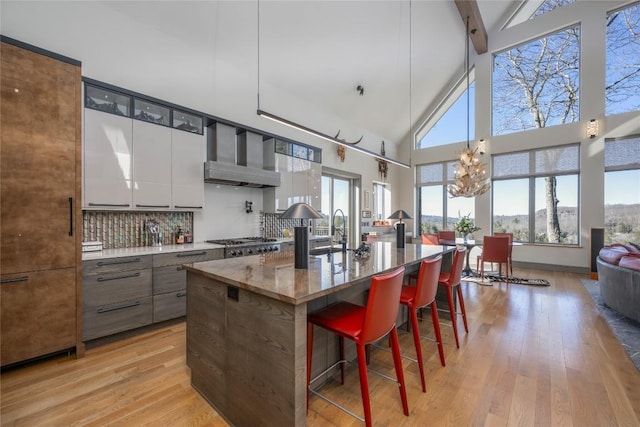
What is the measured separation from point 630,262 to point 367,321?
378 centimetres

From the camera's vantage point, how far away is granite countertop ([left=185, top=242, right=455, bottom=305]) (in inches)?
57.7

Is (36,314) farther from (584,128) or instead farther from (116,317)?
(584,128)

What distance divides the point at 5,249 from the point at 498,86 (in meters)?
9.21

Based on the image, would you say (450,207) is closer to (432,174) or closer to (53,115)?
(432,174)

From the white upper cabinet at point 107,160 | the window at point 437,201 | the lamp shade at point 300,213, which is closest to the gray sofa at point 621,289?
the lamp shade at point 300,213

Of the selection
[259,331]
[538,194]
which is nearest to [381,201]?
[538,194]

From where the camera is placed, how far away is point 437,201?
8273mm

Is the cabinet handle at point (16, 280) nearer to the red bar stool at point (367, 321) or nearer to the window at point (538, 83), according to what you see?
the red bar stool at point (367, 321)

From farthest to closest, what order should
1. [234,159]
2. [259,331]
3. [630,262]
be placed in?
[234,159], [630,262], [259,331]

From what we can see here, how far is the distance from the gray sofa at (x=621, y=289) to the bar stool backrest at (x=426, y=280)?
8.98ft

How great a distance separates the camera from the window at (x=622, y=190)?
220 inches

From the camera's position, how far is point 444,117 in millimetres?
8172

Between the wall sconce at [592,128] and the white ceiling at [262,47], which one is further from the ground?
the white ceiling at [262,47]

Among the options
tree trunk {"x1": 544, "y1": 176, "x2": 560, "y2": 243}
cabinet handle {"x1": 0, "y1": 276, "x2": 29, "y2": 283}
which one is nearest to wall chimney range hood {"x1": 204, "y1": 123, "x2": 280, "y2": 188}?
cabinet handle {"x1": 0, "y1": 276, "x2": 29, "y2": 283}
